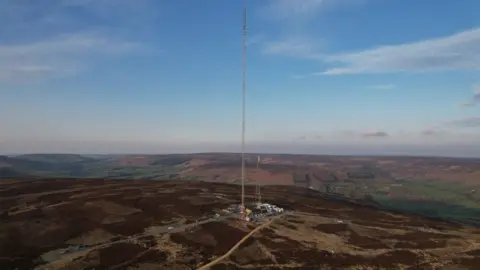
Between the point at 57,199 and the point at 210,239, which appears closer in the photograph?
the point at 210,239

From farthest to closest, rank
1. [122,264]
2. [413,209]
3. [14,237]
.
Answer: [413,209] < [14,237] < [122,264]

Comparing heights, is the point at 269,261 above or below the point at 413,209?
above

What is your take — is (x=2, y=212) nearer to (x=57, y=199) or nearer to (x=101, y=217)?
(x=57, y=199)

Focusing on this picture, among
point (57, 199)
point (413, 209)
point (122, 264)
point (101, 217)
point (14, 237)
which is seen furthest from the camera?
point (413, 209)

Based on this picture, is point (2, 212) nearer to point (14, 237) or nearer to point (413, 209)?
point (14, 237)

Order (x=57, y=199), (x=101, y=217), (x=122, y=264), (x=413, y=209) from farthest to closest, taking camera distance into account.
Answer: (x=413, y=209) → (x=57, y=199) → (x=101, y=217) → (x=122, y=264)

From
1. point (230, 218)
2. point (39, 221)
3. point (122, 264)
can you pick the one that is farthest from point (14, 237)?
point (230, 218)

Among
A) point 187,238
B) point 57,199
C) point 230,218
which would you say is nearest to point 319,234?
point 230,218

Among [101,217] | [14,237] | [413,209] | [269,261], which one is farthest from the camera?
[413,209]

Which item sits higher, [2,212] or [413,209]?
[2,212]
